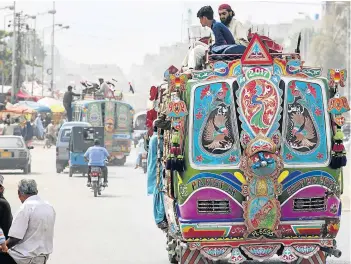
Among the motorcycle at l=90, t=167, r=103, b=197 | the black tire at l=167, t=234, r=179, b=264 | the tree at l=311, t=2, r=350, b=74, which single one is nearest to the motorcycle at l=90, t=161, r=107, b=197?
the motorcycle at l=90, t=167, r=103, b=197

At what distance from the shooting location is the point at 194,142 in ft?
43.1

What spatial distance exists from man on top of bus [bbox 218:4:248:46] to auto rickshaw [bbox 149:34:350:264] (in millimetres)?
1442

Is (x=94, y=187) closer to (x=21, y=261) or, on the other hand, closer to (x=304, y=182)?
(x=304, y=182)

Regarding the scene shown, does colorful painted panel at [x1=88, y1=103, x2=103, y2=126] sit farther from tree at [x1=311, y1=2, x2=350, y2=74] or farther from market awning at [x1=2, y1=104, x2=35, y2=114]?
tree at [x1=311, y1=2, x2=350, y2=74]

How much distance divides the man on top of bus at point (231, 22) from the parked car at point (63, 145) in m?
25.4

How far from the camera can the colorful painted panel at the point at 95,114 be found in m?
47.1

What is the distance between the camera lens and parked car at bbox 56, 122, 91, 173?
40.5m

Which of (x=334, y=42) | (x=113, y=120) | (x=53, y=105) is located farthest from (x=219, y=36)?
(x=334, y=42)

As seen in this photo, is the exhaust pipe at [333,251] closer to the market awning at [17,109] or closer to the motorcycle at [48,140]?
the market awning at [17,109]

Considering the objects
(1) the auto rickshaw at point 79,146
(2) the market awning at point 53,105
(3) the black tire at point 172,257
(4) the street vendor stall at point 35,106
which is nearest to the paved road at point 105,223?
(3) the black tire at point 172,257

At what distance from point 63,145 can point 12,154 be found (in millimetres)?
2672

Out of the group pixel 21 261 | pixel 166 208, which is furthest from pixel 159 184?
pixel 21 261

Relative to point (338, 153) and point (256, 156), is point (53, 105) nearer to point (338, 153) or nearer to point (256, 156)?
point (338, 153)

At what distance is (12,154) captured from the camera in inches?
1508
